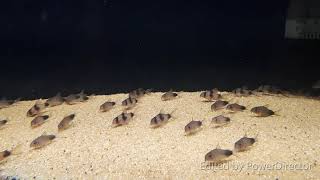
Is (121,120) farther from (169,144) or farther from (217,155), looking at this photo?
(217,155)

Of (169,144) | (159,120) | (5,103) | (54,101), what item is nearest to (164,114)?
(159,120)

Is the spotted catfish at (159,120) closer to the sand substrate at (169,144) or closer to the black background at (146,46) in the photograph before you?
the sand substrate at (169,144)

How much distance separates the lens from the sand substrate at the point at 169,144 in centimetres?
518

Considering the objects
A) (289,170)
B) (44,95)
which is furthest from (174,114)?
(44,95)

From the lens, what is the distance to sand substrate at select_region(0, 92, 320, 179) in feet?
17.0

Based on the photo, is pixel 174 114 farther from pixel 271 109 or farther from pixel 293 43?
pixel 293 43

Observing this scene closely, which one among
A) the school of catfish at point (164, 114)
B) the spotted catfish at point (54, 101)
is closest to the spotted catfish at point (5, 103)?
the school of catfish at point (164, 114)

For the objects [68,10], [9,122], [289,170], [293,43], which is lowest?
[9,122]

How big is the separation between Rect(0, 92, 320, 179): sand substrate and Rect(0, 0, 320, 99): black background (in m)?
0.94

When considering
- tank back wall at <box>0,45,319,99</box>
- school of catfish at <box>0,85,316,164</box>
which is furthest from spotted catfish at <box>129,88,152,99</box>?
tank back wall at <box>0,45,319,99</box>

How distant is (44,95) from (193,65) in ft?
13.0

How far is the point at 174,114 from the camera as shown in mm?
8062

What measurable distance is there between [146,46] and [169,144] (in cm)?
384

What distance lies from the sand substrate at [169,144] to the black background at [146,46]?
94 centimetres
